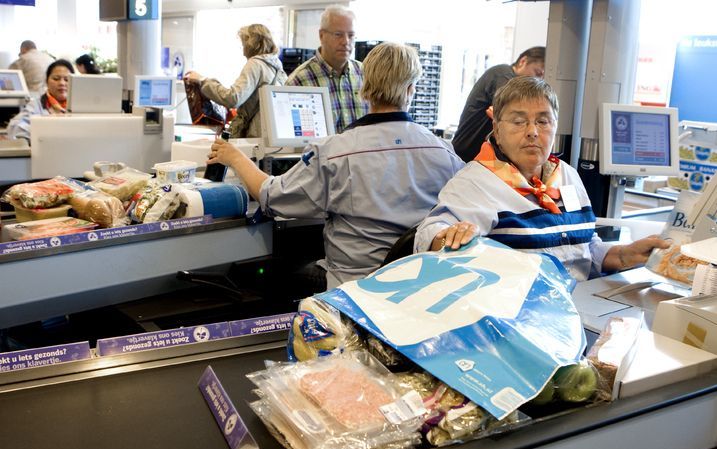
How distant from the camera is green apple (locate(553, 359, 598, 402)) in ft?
3.91

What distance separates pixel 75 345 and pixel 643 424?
1079 mm

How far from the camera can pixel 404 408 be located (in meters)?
1.08

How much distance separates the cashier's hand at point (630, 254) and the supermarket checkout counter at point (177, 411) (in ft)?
2.96

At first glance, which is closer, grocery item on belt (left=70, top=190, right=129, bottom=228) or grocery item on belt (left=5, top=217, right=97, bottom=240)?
grocery item on belt (left=5, top=217, right=97, bottom=240)

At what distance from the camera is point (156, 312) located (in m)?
2.37

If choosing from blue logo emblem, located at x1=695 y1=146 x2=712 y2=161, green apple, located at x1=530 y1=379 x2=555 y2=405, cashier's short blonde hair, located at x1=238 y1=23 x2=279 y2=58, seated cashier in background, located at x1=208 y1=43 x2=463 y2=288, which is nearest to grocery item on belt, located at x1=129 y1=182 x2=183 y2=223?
seated cashier in background, located at x1=208 y1=43 x2=463 y2=288

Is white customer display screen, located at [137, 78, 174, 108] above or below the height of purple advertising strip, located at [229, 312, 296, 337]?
above

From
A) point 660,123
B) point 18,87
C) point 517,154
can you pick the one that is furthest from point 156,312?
point 18,87

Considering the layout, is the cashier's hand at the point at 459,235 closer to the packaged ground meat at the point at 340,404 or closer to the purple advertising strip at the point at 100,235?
the packaged ground meat at the point at 340,404

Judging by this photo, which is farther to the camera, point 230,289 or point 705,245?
point 230,289

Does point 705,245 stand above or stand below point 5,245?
above

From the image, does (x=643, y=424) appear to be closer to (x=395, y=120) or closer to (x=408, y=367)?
(x=408, y=367)

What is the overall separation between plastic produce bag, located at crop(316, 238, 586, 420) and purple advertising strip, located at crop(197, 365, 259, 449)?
→ 25 centimetres

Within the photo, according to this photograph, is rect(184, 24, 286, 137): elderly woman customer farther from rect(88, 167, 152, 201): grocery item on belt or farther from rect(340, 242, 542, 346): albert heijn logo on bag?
rect(340, 242, 542, 346): albert heijn logo on bag
